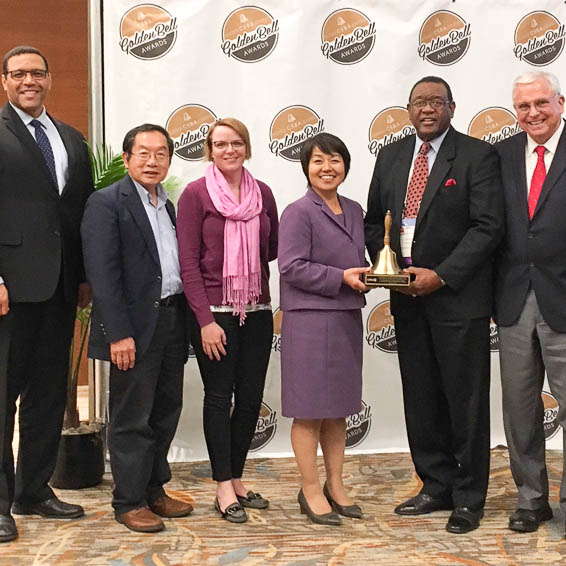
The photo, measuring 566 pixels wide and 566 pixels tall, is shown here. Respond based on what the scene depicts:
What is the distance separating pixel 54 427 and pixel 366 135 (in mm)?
A: 2255

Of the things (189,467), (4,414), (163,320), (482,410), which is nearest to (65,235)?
(163,320)

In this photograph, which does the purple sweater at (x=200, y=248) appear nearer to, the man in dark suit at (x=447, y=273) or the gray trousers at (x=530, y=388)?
the man in dark suit at (x=447, y=273)

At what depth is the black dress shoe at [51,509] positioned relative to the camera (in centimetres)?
338

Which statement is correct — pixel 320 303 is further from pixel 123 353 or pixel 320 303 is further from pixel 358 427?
pixel 358 427

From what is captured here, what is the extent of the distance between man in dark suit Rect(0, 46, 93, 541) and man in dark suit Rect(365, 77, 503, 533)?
130 cm

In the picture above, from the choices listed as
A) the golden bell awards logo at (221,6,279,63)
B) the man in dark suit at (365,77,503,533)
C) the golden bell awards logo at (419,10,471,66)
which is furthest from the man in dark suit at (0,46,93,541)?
the golden bell awards logo at (419,10,471,66)

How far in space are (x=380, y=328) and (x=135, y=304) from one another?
1.78 metres

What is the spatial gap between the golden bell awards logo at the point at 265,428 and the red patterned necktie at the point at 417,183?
163 cm

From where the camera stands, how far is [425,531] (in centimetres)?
321

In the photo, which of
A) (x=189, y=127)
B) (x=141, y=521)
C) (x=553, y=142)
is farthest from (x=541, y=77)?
(x=141, y=521)

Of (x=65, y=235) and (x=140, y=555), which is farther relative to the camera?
(x=65, y=235)

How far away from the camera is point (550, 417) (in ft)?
15.1

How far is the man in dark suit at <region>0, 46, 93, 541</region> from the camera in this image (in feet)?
10.3

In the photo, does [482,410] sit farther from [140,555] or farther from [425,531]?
[140,555]
